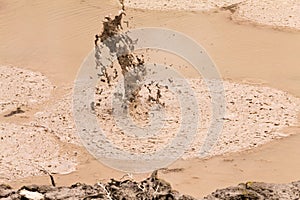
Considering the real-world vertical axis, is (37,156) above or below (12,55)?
below

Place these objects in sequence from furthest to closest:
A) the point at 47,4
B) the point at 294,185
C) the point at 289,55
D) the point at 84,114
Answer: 1. the point at 47,4
2. the point at 289,55
3. the point at 84,114
4. the point at 294,185

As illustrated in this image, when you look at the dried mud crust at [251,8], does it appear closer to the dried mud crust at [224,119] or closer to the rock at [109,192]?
the dried mud crust at [224,119]

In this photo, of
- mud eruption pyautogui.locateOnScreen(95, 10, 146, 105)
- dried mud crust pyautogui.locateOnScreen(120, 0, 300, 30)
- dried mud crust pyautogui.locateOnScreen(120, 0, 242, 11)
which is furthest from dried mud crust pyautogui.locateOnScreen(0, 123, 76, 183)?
dried mud crust pyautogui.locateOnScreen(120, 0, 300, 30)

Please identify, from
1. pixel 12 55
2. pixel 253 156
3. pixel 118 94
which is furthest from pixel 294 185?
pixel 12 55

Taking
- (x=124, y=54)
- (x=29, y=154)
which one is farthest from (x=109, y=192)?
(x=124, y=54)

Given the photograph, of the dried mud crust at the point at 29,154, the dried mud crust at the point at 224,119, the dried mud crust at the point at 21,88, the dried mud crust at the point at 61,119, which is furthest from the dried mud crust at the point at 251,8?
the dried mud crust at the point at 29,154

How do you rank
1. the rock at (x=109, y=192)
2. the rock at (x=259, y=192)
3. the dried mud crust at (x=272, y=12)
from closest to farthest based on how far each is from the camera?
the rock at (x=109, y=192) → the rock at (x=259, y=192) → the dried mud crust at (x=272, y=12)

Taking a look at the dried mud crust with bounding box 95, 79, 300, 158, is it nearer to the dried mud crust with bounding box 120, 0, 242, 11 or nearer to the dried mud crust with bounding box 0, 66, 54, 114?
the dried mud crust with bounding box 0, 66, 54, 114

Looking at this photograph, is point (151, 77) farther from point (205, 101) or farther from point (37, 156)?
point (37, 156)
